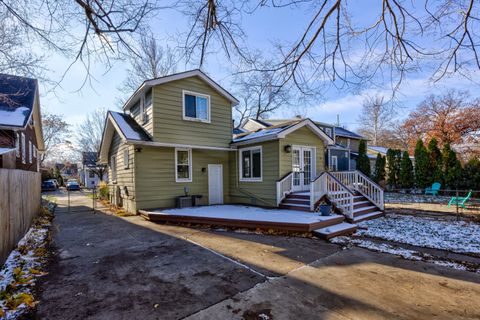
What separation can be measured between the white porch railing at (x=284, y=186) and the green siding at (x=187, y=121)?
3333 mm

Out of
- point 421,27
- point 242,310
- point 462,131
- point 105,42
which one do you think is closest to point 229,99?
point 105,42

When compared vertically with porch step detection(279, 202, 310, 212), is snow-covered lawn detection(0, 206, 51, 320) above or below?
below

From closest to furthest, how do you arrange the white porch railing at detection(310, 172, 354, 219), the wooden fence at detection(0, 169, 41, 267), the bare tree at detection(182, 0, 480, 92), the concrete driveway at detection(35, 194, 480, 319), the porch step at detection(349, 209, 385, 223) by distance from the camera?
the concrete driveway at detection(35, 194, 480, 319) → the bare tree at detection(182, 0, 480, 92) → the wooden fence at detection(0, 169, 41, 267) → the porch step at detection(349, 209, 385, 223) → the white porch railing at detection(310, 172, 354, 219)

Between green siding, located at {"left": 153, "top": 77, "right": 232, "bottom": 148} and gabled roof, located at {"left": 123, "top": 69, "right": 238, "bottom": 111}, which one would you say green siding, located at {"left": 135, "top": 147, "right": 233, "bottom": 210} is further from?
gabled roof, located at {"left": 123, "top": 69, "right": 238, "bottom": 111}

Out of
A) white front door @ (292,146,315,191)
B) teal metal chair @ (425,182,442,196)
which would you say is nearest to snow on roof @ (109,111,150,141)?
white front door @ (292,146,315,191)

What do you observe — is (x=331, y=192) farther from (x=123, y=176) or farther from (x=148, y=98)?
(x=123, y=176)

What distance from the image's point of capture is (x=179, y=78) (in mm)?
9695

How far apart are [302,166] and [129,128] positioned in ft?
24.9

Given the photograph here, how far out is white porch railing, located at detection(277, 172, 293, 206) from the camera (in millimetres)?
9094

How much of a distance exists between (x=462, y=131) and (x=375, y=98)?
2253 cm

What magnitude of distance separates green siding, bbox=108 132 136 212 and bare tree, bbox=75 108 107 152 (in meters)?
15.6

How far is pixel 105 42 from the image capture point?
4020 millimetres

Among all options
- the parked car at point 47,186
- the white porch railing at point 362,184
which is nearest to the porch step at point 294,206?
the white porch railing at point 362,184

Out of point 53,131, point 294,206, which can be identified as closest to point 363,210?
point 294,206
